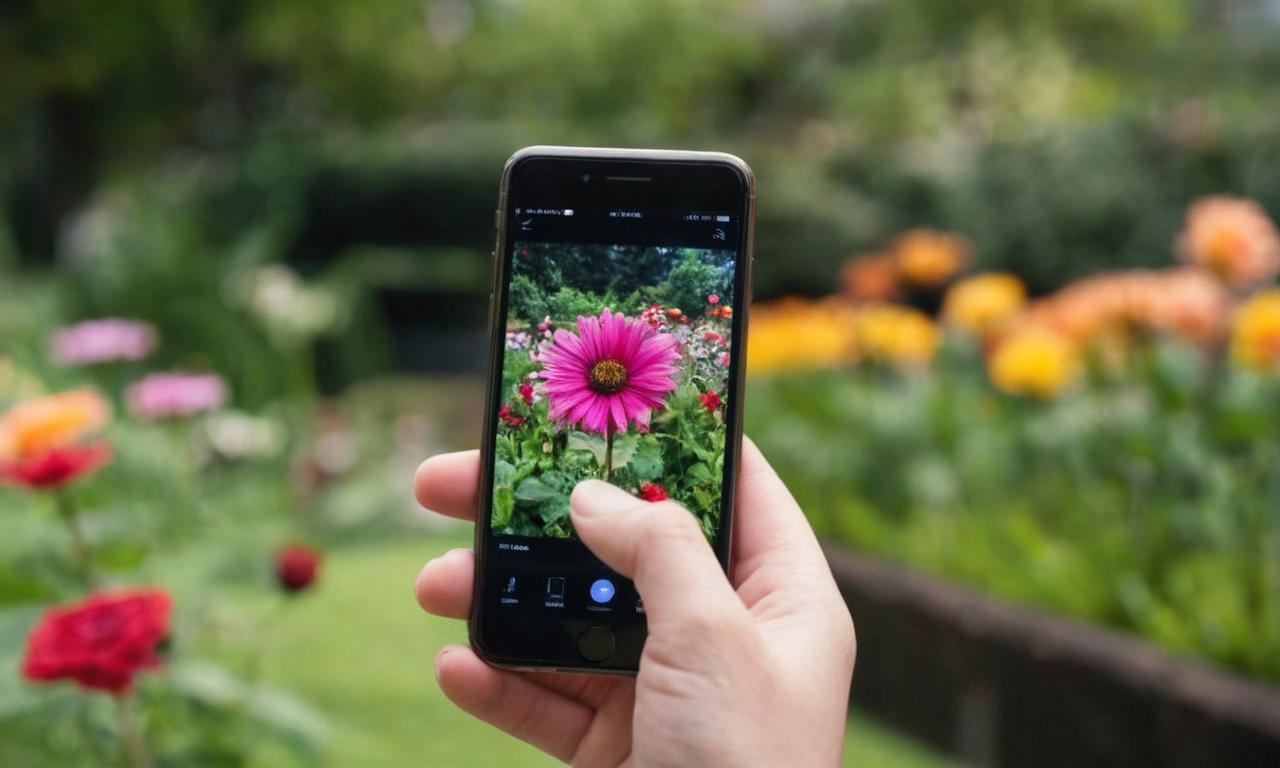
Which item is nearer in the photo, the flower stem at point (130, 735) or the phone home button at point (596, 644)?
the phone home button at point (596, 644)

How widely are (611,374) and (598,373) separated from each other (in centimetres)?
1

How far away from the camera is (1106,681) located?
239 centimetres

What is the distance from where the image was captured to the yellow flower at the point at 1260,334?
2.69 metres

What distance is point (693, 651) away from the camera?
→ 1.00 m

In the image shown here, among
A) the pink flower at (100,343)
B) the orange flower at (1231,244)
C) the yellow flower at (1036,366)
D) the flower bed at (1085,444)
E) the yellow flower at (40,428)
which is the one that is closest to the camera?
the yellow flower at (40,428)

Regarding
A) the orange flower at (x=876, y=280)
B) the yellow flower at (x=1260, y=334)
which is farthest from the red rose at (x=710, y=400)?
the orange flower at (x=876, y=280)

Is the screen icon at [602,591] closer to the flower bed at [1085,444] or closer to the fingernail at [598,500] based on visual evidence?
the fingernail at [598,500]

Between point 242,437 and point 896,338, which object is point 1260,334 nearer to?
point 896,338

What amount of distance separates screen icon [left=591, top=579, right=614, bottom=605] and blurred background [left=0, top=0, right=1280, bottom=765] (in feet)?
2.73

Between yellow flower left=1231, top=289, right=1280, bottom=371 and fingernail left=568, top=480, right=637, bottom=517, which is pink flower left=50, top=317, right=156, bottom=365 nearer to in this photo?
fingernail left=568, top=480, right=637, bottom=517

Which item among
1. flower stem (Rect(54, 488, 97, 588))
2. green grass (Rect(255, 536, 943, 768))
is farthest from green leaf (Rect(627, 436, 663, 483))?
green grass (Rect(255, 536, 943, 768))

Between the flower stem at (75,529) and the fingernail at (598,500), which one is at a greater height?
the fingernail at (598,500)

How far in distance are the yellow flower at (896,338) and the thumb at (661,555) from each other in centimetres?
281

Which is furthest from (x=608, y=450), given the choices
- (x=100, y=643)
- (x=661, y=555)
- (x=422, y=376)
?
(x=422, y=376)
